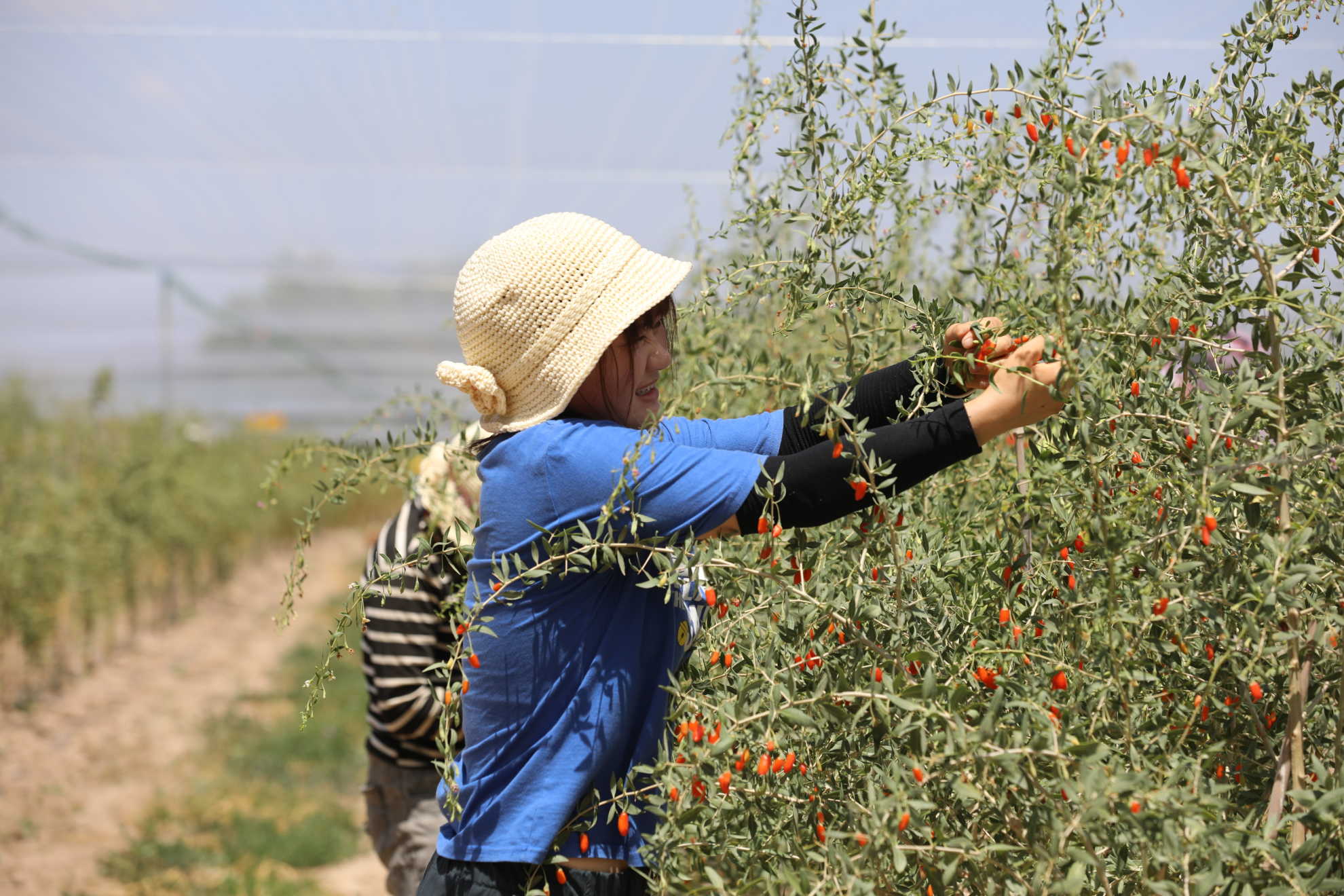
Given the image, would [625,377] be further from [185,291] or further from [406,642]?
[185,291]

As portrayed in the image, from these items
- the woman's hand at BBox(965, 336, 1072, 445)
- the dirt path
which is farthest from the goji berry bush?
the dirt path

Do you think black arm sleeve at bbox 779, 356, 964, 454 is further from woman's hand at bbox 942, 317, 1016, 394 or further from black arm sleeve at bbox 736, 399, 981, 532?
black arm sleeve at bbox 736, 399, 981, 532

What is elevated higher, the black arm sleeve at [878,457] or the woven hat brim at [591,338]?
the woven hat brim at [591,338]

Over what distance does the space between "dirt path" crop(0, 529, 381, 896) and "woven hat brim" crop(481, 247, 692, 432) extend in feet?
6.65

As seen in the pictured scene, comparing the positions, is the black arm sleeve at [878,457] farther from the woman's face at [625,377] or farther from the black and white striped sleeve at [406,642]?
the black and white striped sleeve at [406,642]

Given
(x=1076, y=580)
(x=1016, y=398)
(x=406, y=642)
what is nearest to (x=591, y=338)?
(x=1016, y=398)

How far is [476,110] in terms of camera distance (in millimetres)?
7543

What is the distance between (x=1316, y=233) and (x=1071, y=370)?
1.17ft

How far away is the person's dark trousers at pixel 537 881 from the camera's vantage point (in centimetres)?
139

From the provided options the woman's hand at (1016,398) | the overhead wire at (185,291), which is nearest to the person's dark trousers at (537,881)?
the woman's hand at (1016,398)

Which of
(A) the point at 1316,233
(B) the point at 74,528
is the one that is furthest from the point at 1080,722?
(B) the point at 74,528

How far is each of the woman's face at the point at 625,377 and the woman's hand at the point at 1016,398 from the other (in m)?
0.41

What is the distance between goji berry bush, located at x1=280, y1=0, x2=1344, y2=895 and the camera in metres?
1.07

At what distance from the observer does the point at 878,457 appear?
1211mm
